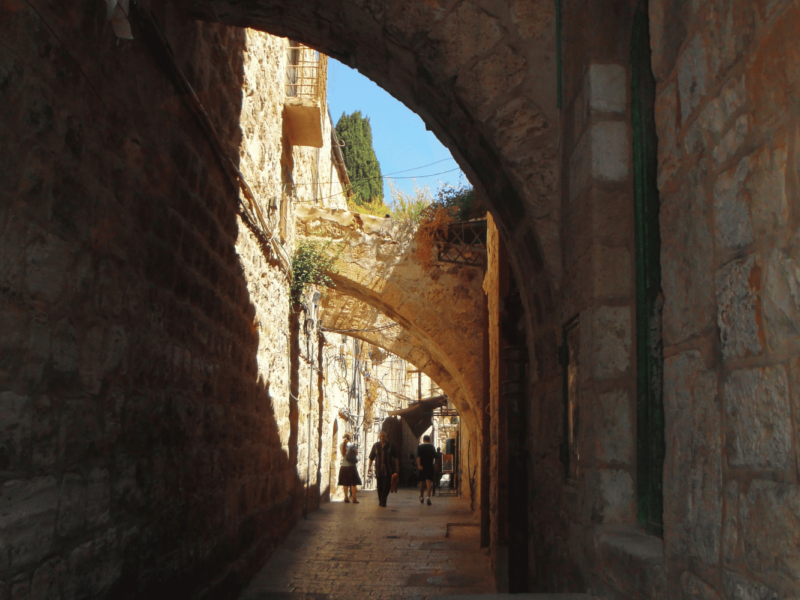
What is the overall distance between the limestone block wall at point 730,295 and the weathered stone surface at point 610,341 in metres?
0.76

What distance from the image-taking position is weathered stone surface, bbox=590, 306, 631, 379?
2.29 metres

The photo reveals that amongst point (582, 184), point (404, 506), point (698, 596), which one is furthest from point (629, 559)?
point (404, 506)

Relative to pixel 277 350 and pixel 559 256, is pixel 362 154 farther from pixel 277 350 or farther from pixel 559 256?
pixel 559 256

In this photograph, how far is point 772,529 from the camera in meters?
1.07

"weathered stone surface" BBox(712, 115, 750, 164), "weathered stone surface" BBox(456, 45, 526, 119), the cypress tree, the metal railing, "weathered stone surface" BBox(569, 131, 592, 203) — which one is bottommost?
"weathered stone surface" BBox(712, 115, 750, 164)

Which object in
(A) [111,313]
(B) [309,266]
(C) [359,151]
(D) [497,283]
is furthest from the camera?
(C) [359,151]

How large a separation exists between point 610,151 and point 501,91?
2.51 feet

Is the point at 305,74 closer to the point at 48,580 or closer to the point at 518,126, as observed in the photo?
the point at 518,126

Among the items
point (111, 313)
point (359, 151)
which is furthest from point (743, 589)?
point (359, 151)

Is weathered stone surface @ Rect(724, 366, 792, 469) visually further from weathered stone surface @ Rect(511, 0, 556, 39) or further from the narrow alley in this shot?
weathered stone surface @ Rect(511, 0, 556, 39)

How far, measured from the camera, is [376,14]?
316 centimetres

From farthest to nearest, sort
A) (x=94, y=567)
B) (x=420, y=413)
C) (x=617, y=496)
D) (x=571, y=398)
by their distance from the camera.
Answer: (x=420, y=413) → (x=571, y=398) → (x=94, y=567) → (x=617, y=496)

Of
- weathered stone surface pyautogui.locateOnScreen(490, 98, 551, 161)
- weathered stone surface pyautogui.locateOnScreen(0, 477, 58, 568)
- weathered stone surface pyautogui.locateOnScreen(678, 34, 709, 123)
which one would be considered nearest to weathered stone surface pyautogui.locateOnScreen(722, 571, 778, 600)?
weathered stone surface pyautogui.locateOnScreen(678, 34, 709, 123)

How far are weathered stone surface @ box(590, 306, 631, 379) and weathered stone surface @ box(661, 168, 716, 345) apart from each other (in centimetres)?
75
